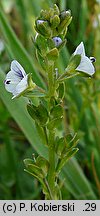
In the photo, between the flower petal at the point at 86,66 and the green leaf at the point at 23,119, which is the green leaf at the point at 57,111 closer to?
the flower petal at the point at 86,66

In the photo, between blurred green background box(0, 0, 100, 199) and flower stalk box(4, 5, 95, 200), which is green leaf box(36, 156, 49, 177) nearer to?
flower stalk box(4, 5, 95, 200)

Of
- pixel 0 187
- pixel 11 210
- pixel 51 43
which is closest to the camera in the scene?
pixel 51 43

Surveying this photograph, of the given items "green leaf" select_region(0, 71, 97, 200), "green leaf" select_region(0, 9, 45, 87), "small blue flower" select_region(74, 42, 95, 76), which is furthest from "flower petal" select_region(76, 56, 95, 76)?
"green leaf" select_region(0, 9, 45, 87)

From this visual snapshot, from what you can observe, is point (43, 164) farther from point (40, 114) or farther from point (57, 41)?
point (57, 41)

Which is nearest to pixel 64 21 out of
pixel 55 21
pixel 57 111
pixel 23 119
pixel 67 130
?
pixel 55 21

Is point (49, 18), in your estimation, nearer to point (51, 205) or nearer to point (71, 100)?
point (51, 205)

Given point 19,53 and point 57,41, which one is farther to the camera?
point 19,53

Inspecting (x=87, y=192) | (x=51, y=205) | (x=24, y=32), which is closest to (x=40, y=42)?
(x=51, y=205)

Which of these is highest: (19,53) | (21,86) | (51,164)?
(19,53)
